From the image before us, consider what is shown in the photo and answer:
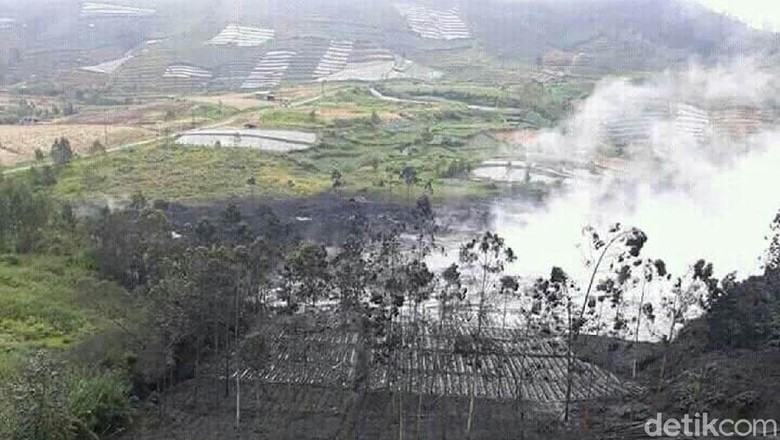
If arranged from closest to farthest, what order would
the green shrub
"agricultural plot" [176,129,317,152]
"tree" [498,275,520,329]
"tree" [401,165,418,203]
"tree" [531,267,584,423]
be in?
the green shrub < "tree" [531,267,584,423] < "tree" [498,275,520,329] < "tree" [401,165,418,203] < "agricultural plot" [176,129,317,152]

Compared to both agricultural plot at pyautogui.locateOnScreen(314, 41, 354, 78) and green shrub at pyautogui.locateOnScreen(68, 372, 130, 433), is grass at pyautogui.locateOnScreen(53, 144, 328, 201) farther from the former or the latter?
agricultural plot at pyautogui.locateOnScreen(314, 41, 354, 78)

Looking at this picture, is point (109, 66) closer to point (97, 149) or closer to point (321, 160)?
point (97, 149)

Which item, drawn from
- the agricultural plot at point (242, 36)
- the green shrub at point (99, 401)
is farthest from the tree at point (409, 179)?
the agricultural plot at point (242, 36)

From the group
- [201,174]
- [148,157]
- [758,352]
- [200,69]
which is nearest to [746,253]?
[758,352]

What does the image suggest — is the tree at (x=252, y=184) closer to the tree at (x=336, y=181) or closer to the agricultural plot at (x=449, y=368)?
the tree at (x=336, y=181)

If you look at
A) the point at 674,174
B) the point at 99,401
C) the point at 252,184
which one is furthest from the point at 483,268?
the point at 674,174

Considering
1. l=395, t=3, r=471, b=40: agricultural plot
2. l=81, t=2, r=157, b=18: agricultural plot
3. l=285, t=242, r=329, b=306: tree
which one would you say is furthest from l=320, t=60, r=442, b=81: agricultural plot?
l=285, t=242, r=329, b=306: tree

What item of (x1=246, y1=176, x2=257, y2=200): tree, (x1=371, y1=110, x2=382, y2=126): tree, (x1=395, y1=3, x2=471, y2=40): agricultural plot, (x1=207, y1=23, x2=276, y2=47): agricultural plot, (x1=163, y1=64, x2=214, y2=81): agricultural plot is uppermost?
(x1=395, y1=3, x2=471, y2=40): agricultural plot
